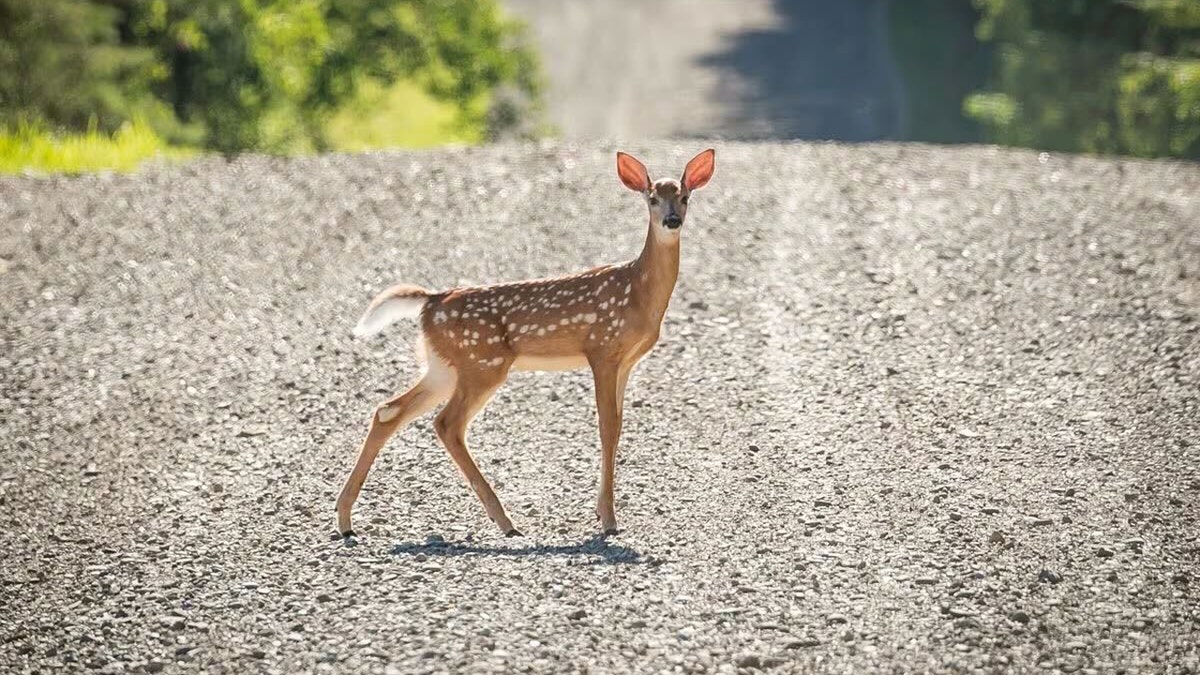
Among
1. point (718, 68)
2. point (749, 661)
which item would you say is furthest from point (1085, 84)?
point (749, 661)

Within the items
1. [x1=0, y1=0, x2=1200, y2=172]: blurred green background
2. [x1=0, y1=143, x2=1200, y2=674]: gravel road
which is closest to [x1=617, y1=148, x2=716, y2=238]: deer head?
[x1=0, y1=143, x2=1200, y2=674]: gravel road

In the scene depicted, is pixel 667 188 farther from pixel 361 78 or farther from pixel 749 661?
pixel 361 78

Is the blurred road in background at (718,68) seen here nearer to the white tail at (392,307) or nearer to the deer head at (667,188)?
the deer head at (667,188)

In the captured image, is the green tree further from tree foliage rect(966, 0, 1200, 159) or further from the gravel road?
tree foliage rect(966, 0, 1200, 159)

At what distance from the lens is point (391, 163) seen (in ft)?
56.0

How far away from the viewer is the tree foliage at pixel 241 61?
2105 centimetres

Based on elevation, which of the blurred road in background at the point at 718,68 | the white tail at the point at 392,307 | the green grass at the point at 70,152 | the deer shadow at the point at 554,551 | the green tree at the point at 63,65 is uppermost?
the blurred road in background at the point at 718,68

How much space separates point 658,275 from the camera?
8.21 meters

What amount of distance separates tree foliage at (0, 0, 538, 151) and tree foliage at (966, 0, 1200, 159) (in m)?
8.24

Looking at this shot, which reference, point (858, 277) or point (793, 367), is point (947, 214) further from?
point (793, 367)

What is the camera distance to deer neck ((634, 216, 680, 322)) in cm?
819

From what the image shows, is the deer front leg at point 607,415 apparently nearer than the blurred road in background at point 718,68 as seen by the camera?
Yes

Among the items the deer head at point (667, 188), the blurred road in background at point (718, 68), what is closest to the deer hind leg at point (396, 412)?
the deer head at point (667, 188)

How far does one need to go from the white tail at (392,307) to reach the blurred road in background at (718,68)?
2308 centimetres
